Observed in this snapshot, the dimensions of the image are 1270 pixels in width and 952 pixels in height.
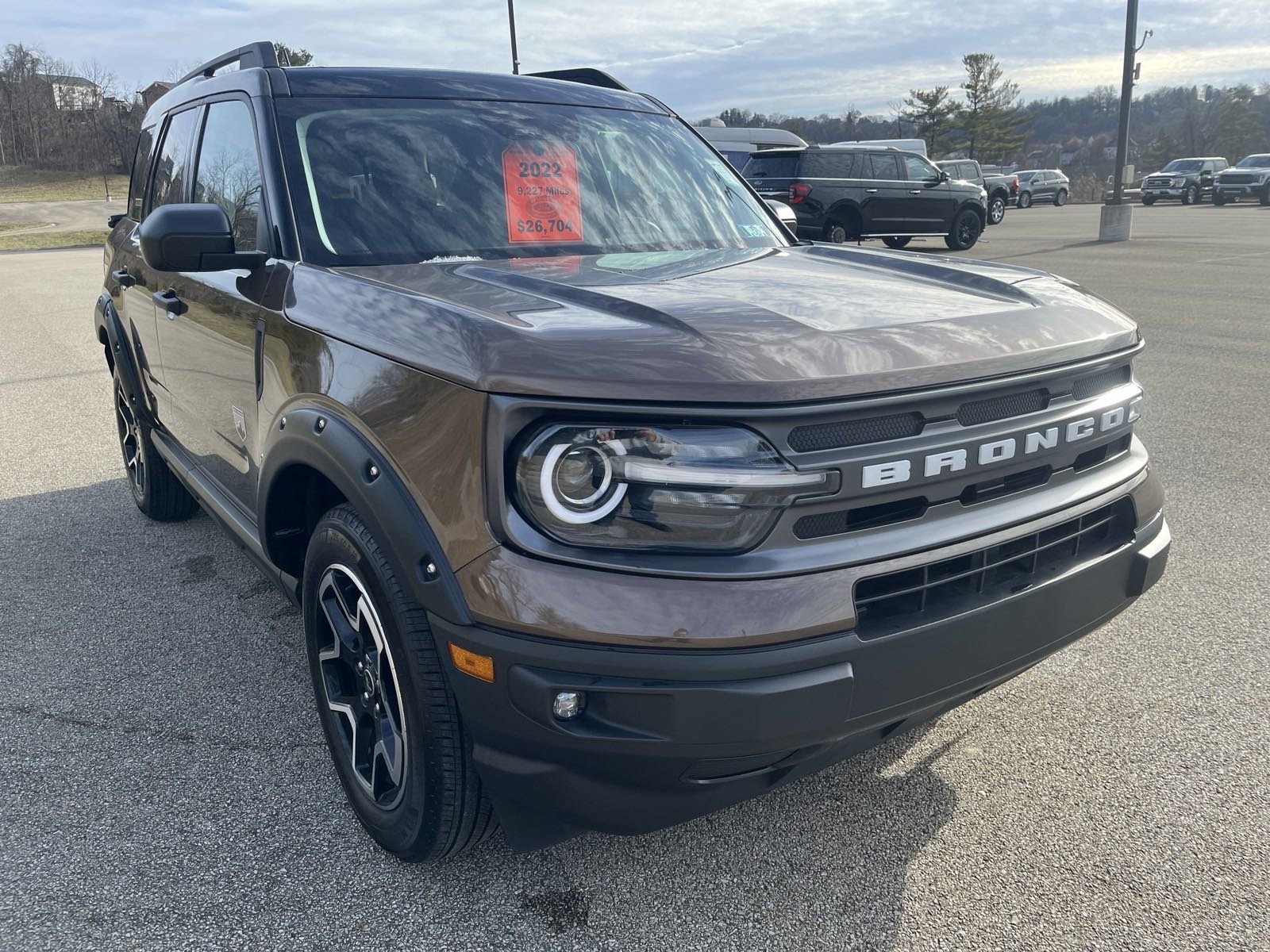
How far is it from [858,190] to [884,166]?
1.02 metres

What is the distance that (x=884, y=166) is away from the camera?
1977 cm

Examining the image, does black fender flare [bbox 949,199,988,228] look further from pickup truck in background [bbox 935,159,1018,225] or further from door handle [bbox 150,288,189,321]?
door handle [bbox 150,288,189,321]

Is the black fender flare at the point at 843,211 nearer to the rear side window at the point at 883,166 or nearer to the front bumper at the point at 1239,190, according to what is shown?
the rear side window at the point at 883,166

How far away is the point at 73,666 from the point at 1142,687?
3.58 m

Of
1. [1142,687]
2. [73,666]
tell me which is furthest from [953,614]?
[73,666]

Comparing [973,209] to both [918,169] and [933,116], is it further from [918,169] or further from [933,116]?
[933,116]

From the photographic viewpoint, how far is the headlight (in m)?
1.82

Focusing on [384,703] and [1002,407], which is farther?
[384,703]

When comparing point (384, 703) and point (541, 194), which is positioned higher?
point (541, 194)

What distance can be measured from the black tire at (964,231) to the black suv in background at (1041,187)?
83.1ft

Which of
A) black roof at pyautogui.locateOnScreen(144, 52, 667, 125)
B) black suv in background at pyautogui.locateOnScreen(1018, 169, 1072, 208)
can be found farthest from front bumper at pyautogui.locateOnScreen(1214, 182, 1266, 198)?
black roof at pyautogui.locateOnScreen(144, 52, 667, 125)

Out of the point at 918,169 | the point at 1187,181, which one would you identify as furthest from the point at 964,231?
the point at 1187,181

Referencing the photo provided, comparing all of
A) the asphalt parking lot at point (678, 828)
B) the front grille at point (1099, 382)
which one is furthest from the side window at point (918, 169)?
the front grille at point (1099, 382)

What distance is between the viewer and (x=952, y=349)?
2037 millimetres
